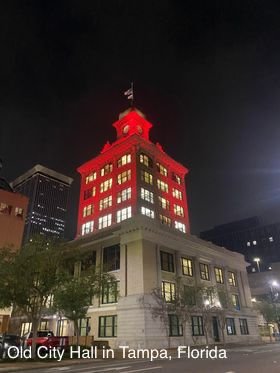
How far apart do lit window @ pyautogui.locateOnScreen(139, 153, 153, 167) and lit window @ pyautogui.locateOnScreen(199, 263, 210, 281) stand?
23.9 m

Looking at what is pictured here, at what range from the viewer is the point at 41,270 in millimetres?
25312

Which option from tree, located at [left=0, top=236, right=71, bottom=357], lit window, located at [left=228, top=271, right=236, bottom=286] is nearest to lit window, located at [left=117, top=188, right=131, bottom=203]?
lit window, located at [left=228, top=271, right=236, bottom=286]

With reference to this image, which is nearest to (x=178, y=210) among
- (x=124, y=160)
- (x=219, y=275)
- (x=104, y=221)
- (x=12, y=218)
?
(x=124, y=160)

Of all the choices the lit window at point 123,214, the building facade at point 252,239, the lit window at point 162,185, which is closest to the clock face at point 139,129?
the lit window at point 162,185

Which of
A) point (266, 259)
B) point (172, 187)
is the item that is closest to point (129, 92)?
point (172, 187)

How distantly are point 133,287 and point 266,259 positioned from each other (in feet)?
367

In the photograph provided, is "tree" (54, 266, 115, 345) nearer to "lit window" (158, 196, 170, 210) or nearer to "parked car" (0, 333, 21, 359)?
"parked car" (0, 333, 21, 359)

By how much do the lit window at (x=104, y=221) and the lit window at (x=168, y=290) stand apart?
21092mm

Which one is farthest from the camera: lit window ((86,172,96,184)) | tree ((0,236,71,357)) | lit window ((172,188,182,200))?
lit window ((86,172,96,184))

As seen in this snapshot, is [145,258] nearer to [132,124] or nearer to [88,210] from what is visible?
[88,210]

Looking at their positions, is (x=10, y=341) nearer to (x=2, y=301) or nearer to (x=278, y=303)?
(x=2, y=301)

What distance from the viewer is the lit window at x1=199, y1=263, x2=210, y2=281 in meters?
45.6

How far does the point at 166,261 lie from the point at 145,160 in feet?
88.0

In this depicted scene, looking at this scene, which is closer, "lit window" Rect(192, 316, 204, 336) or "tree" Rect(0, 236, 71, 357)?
"tree" Rect(0, 236, 71, 357)
